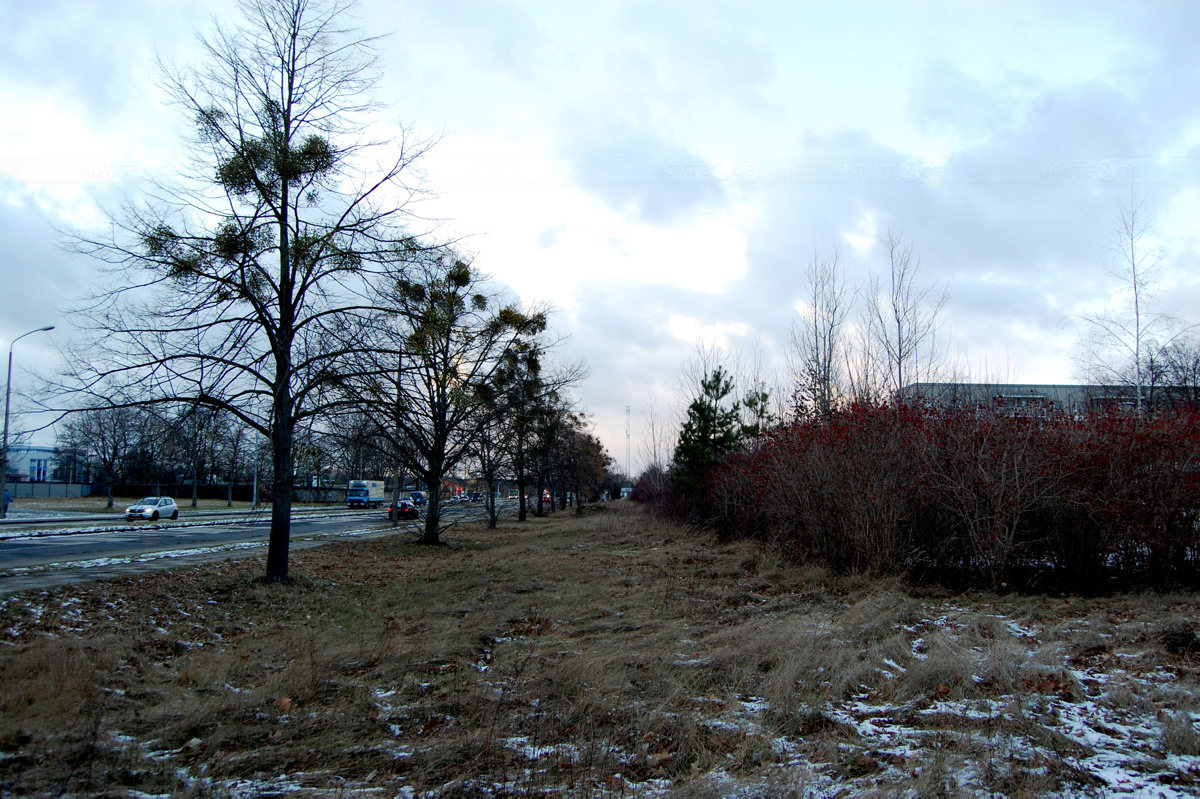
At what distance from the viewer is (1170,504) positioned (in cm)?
920

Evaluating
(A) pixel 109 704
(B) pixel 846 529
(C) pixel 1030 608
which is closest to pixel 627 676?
(A) pixel 109 704

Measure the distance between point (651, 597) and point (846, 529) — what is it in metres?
3.47

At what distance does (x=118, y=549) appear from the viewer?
16.2m

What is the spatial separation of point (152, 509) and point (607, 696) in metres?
33.3

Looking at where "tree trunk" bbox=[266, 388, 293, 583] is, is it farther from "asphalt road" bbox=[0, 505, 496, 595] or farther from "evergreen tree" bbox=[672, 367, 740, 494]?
"evergreen tree" bbox=[672, 367, 740, 494]

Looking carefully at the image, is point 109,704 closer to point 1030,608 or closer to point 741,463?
point 1030,608

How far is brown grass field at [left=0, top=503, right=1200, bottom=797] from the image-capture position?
3830 mm

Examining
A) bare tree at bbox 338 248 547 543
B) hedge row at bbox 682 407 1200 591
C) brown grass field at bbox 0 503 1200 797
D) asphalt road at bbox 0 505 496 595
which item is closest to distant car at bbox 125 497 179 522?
asphalt road at bbox 0 505 496 595

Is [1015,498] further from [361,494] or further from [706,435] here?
[361,494]

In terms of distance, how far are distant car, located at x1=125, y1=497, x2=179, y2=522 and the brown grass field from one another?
24.7 metres

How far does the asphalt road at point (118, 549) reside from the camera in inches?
441

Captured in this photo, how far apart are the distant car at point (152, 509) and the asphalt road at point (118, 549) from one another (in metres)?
5.53

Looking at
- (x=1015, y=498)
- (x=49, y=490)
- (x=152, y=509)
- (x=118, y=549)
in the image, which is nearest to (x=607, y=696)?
(x=1015, y=498)

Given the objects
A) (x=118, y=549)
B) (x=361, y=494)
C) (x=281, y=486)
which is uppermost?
(x=281, y=486)
